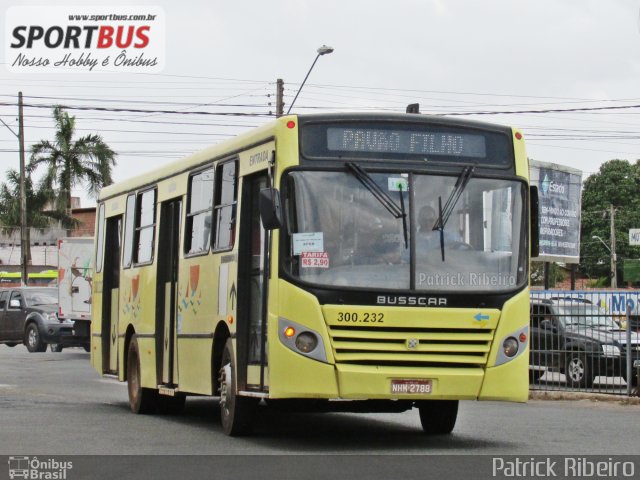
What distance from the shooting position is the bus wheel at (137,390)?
58.7 feet

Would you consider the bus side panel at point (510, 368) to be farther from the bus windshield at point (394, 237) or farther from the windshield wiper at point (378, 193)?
the windshield wiper at point (378, 193)

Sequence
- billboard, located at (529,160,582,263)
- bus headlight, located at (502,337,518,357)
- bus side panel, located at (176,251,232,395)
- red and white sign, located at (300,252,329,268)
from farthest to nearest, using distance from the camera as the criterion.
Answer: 1. billboard, located at (529,160,582,263)
2. bus side panel, located at (176,251,232,395)
3. bus headlight, located at (502,337,518,357)
4. red and white sign, located at (300,252,329,268)

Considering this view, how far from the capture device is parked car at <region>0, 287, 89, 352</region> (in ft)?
125

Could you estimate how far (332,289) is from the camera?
500 inches

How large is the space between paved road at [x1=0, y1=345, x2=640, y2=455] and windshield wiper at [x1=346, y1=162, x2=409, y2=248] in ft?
6.97

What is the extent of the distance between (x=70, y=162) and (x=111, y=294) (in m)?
52.9

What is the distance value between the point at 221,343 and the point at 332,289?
7.66 feet

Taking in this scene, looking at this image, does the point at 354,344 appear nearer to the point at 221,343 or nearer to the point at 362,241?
the point at 362,241

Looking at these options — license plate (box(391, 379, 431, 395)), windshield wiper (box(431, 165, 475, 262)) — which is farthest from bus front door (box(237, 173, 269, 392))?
windshield wiper (box(431, 165, 475, 262))

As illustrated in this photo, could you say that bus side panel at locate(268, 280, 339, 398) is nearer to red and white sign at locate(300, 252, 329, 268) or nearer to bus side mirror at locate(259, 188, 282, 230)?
red and white sign at locate(300, 252, 329, 268)

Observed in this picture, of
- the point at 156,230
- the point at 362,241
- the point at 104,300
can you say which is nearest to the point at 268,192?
the point at 362,241

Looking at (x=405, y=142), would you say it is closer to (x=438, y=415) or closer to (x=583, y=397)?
(x=438, y=415)

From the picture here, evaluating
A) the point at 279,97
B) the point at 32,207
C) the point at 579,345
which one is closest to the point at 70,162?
the point at 32,207

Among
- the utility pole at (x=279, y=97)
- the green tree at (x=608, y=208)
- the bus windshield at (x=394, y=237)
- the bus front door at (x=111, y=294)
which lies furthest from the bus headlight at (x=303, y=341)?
the green tree at (x=608, y=208)
